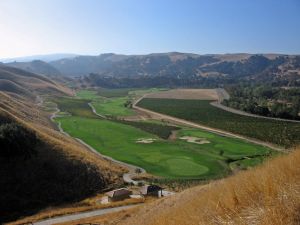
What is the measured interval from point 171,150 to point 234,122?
32.6m

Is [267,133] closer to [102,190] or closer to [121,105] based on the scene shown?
[102,190]

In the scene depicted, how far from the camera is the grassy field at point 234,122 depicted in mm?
74875

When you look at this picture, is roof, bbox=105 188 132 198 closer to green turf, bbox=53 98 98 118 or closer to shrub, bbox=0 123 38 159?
shrub, bbox=0 123 38 159

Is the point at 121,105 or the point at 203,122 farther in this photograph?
the point at 121,105

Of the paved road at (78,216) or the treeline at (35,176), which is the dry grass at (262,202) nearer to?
the paved road at (78,216)

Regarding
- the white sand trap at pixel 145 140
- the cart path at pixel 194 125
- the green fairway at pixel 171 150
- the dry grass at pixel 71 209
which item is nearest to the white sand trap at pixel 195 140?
the green fairway at pixel 171 150

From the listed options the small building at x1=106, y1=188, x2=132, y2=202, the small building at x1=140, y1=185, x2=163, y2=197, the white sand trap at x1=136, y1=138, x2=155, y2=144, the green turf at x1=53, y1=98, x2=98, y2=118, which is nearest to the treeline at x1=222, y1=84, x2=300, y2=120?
the white sand trap at x1=136, y1=138, x2=155, y2=144

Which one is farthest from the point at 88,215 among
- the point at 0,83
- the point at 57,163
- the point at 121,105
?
the point at 0,83

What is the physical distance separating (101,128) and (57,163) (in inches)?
1724

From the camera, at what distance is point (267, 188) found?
28.4 feet

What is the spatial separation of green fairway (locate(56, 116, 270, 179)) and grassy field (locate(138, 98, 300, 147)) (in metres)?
6.17

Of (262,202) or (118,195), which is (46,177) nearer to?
(118,195)

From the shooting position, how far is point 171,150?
66625 mm

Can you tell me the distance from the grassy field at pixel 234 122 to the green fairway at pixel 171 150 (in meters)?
6.17
